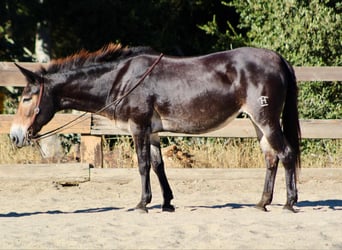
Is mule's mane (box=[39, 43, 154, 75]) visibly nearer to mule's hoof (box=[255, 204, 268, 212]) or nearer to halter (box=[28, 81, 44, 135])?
halter (box=[28, 81, 44, 135])

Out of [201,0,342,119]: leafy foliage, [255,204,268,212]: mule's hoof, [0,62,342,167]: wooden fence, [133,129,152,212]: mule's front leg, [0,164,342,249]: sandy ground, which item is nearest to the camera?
[0,164,342,249]: sandy ground

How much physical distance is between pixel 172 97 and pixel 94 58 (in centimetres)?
104

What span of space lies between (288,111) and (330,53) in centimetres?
484

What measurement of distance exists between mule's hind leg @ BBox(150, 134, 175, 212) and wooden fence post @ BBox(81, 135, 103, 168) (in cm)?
212

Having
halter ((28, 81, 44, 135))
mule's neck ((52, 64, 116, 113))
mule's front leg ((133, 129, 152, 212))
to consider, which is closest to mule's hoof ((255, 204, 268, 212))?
mule's front leg ((133, 129, 152, 212))

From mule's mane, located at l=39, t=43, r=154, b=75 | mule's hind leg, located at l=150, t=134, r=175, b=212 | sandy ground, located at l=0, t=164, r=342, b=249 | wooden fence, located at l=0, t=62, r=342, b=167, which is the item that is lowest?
sandy ground, located at l=0, t=164, r=342, b=249

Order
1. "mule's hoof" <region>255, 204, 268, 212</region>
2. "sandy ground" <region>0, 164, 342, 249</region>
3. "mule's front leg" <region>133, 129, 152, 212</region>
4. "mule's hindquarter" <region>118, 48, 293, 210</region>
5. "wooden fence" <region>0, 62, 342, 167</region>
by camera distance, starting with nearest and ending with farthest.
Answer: "sandy ground" <region>0, 164, 342, 249</region>, "mule's hindquarter" <region>118, 48, 293, 210</region>, "mule's front leg" <region>133, 129, 152, 212</region>, "mule's hoof" <region>255, 204, 268, 212</region>, "wooden fence" <region>0, 62, 342, 167</region>

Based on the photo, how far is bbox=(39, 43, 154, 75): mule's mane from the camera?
361 inches

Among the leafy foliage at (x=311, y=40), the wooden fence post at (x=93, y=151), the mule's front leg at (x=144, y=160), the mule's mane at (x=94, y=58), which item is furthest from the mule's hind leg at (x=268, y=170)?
the leafy foliage at (x=311, y=40)

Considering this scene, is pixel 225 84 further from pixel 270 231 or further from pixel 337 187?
pixel 337 187

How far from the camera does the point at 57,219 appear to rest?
8273 millimetres

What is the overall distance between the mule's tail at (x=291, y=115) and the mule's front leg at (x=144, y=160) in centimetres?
153

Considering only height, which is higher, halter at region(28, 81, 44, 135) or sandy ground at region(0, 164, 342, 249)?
halter at region(28, 81, 44, 135)

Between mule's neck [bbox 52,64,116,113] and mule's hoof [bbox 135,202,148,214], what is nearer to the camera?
mule's hoof [bbox 135,202,148,214]
